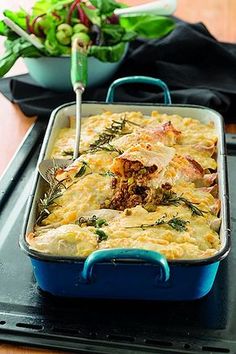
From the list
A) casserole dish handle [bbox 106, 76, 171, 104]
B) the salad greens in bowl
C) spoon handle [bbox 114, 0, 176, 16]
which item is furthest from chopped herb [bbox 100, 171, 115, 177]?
Result: spoon handle [bbox 114, 0, 176, 16]

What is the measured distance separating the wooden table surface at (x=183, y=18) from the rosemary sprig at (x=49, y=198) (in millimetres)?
324

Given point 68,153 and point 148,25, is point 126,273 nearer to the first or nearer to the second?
point 68,153

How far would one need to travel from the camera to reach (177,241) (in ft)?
3.53

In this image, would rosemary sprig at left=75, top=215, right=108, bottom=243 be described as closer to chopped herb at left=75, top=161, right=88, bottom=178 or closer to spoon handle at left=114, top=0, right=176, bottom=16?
chopped herb at left=75, top=161, right=88, bottom=178

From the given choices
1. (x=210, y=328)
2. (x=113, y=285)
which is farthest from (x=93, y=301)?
(x=210, y=328)

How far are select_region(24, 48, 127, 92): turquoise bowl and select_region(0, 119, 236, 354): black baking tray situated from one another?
2.03 feet

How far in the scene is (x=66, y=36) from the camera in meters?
1.68

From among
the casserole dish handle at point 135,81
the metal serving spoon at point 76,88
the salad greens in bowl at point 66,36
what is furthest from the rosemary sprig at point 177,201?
the salad greens in bowl at point 66,36

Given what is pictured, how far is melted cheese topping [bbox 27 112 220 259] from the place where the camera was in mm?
1069

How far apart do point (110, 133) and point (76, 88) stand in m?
0.13

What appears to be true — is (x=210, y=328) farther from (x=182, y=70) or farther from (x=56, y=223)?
(x=182, y=70)

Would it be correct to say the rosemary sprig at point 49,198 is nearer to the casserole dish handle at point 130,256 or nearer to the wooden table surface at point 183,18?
the casserole dish handle at point 130,256

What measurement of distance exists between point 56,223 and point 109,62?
2.17ft

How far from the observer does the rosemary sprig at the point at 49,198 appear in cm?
117
